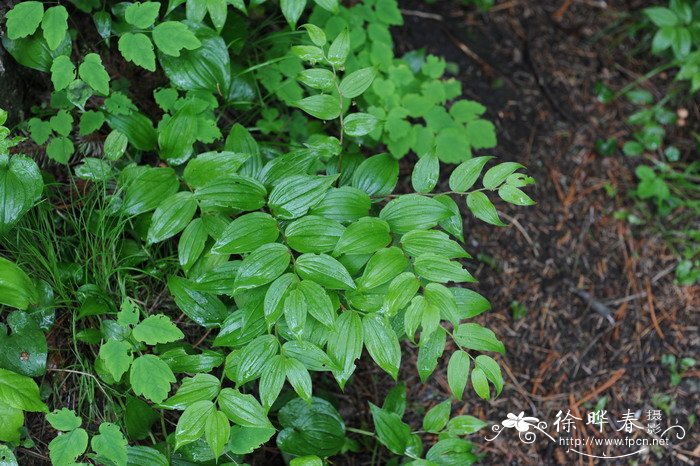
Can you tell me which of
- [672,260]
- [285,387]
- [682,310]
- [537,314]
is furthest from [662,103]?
[285,387]

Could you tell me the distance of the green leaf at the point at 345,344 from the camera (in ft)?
5.63

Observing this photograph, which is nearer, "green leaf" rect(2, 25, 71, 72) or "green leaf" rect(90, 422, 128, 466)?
"green leaf" rect(90, 422, 128, 466)

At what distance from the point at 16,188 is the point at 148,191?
40 centimetres

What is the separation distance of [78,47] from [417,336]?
5.85 feet

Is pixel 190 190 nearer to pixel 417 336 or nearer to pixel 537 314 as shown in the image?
pixel 417 336

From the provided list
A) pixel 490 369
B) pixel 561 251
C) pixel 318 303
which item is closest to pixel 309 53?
pixel 318 303

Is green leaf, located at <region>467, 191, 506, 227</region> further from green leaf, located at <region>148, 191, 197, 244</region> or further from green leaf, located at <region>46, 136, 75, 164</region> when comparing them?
green leaf, located at <region>46, 136, 75, 164</region>

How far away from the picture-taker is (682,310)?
114 inches

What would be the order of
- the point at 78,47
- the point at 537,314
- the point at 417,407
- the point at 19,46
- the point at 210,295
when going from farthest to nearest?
the point at 537,314 → the point at 417,407 → the point at 78,47 → the point at 19,46 → the point at 210,295

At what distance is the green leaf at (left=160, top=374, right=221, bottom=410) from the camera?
1.74 metres

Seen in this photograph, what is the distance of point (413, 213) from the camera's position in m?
1.82

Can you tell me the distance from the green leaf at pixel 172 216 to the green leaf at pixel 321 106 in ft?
1.55

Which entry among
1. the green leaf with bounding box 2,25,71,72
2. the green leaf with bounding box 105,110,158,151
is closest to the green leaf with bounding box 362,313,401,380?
the green leaf with bounding box 105,110,158,151

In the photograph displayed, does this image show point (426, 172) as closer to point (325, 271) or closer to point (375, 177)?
point (375, 177)
